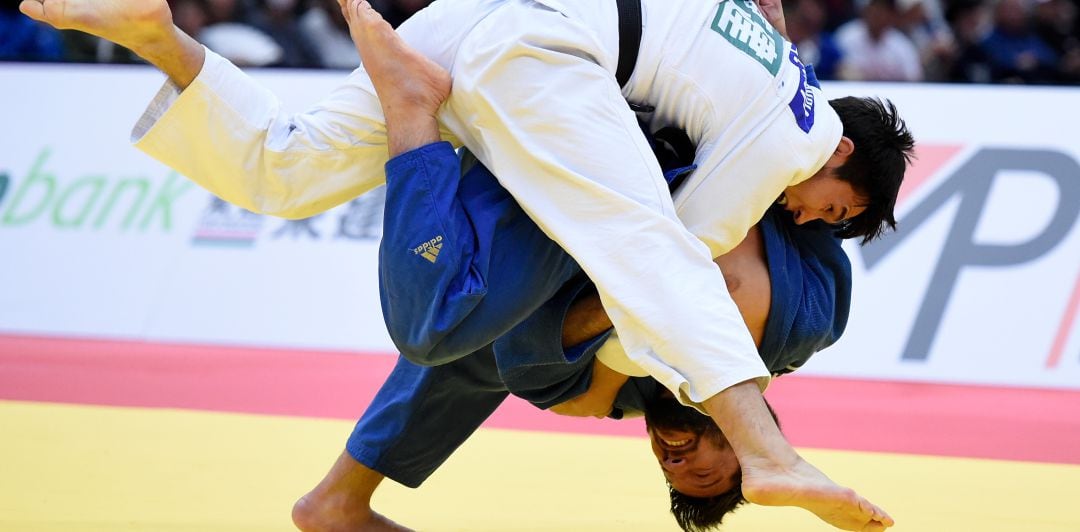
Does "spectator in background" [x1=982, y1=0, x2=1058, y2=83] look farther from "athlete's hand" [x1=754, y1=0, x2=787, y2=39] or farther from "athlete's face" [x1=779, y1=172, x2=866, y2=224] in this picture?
"athlete's face" [x1=779, y1=172, x2=866, y2=224]

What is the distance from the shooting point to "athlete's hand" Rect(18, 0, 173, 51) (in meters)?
2.54

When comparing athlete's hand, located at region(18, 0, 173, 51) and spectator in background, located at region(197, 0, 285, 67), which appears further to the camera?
spectator in background, located at region(197, 0, 285, 67)

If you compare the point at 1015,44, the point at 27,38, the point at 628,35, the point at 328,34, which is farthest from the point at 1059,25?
the point at 27,38

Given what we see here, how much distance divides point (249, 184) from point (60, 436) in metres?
1.62

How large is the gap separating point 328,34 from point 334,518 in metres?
5.10

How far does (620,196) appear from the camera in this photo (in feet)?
8.24

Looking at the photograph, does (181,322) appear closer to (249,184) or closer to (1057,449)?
(249,184)

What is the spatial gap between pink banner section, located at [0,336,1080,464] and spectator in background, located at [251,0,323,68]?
2652 millimetres

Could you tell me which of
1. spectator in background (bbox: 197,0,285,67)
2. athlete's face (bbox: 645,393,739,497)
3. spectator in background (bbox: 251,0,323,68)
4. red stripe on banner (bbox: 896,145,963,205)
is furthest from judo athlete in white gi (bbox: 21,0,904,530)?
spectator in background (bbox: 251,0,323,68)

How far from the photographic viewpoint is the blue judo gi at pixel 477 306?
267 centimetres

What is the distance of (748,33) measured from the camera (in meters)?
2.78

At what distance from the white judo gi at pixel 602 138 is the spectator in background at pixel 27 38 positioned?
5124 mm

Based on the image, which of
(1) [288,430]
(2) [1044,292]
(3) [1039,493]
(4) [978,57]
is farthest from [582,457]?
(4) [978,57]

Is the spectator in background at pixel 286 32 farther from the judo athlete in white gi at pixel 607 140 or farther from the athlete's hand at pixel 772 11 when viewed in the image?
the judo athlete in white gi at pixel 607 140
